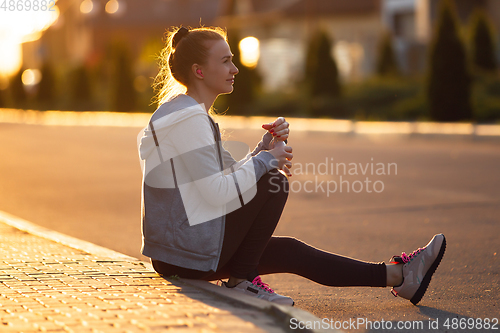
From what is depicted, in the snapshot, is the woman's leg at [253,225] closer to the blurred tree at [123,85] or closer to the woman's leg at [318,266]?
the woman's leg at [318,266]

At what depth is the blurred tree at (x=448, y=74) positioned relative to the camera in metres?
21.8

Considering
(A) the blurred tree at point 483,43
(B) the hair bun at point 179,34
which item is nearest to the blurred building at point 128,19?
(A) the blurred tree at point 483,43

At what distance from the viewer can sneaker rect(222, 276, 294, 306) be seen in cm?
→ 382

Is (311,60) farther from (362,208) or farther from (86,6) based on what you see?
(86,6)

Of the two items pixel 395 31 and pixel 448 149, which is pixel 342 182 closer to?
pixel 448 149

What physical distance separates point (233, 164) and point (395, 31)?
44328 millimetres

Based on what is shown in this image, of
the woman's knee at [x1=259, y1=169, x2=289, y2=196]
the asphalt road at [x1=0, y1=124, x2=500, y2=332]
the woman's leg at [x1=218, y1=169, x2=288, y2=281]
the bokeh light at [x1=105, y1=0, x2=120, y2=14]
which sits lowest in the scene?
the asphalt road at [x1=0, y1=124, x2=500, y2=332]

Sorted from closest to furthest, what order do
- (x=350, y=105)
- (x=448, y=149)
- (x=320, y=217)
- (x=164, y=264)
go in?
(x=164, y=264) < (x=320, y=217) < (x=448, y=149) < (x=350, y=105)

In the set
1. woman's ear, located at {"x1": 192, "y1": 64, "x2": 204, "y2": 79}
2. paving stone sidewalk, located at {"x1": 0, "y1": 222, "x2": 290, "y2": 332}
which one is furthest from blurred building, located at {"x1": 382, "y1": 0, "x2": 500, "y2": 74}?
paving stone sidewalk, located at {"x1": 0, "y1": 222, "x2": 290, "y2": 332}

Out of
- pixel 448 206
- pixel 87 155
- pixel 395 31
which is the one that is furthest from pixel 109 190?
pixel 395 31

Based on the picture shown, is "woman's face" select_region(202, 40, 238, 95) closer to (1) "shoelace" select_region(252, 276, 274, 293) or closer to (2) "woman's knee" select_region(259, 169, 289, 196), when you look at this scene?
(2) "woman's knee" select_region(259, 169, 289, 196)

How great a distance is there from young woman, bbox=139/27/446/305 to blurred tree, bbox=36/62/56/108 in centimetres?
4653

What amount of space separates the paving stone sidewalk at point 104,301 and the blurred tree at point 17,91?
48.9m

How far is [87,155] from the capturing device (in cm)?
1594
